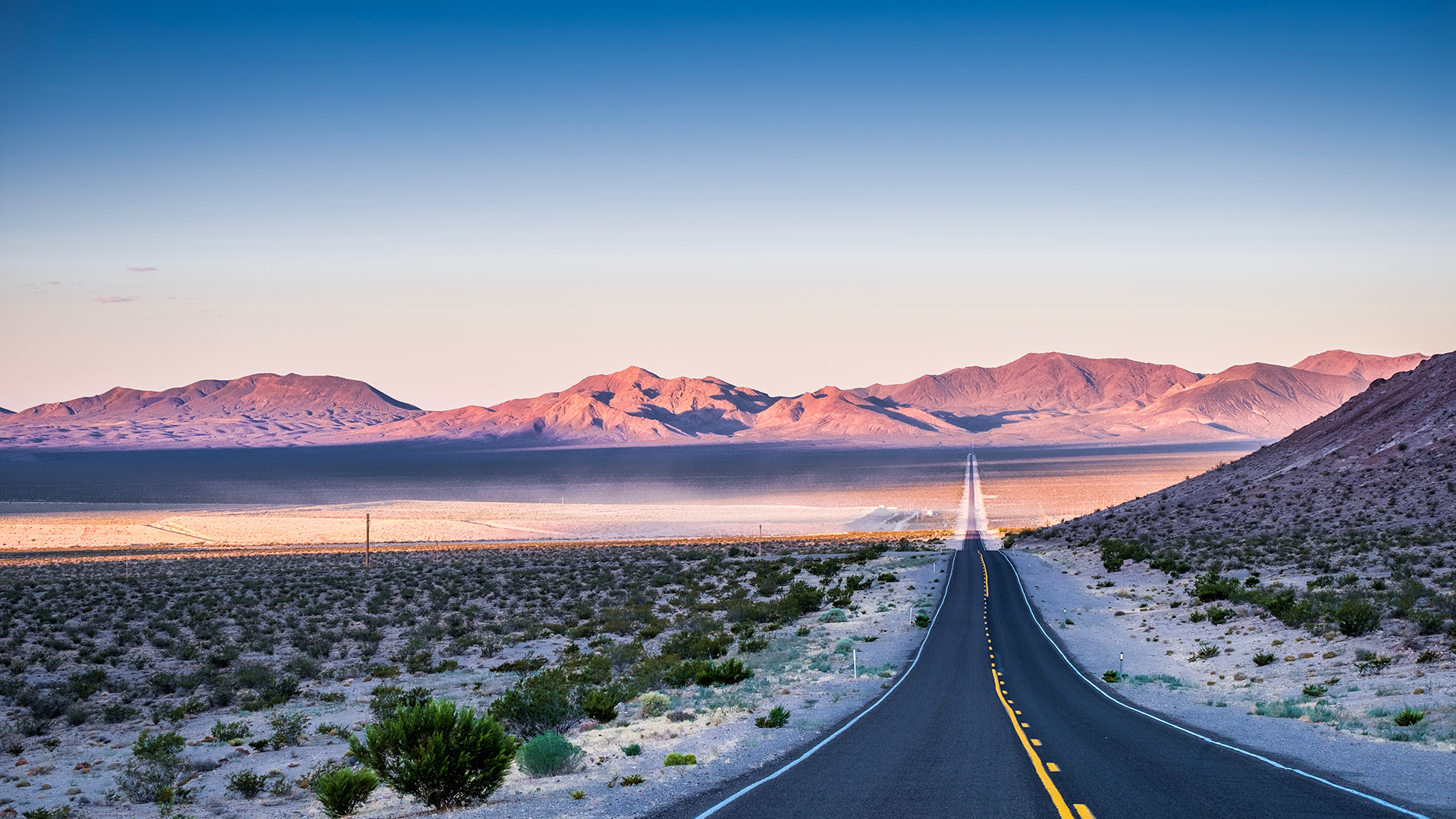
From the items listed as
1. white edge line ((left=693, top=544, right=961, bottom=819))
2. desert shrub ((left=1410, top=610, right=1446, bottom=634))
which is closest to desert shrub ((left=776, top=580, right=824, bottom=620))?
white edge line ((left=693, top=544, right=961, bottom=819))

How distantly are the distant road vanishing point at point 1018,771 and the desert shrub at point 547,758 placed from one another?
2634mm

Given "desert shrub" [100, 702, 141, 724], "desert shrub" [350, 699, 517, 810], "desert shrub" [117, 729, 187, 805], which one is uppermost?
"desert shrub" [350, 699, 517, 810]

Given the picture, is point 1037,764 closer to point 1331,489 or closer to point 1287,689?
point 1287,689

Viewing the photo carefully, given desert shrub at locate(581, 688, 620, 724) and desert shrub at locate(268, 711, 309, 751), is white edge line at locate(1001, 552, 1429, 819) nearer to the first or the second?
desert shrub at locate(581, 688, 620, 724)

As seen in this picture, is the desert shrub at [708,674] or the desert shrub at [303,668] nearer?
the desert shrub at [708,674]

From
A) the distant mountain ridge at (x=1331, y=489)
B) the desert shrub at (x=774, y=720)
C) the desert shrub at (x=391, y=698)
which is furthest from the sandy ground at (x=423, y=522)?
the desert shrub at (x=774, y=720)

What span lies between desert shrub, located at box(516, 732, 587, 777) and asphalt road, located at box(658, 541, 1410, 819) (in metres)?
2.59

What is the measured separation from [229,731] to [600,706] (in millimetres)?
7782

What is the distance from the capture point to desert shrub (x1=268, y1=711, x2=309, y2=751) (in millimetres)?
17328

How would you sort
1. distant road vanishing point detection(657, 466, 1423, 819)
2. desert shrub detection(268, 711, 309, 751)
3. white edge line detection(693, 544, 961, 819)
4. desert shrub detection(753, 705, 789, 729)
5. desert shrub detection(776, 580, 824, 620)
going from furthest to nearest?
desert shrub detection(776, 580, 824, 620) < desert shrub detection(268, 711, 309, 751) < desert shrub detection(753, 705, 789, 729) < white edge line detection(693, 544, 961, 819) < distant road vanishing point detection(657, 466, 1423, 819)

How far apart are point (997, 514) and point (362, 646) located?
305ft

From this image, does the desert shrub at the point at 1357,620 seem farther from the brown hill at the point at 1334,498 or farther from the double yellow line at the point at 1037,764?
the double yellow line at the point at 1037,764

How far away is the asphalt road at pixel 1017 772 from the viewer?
10.6m

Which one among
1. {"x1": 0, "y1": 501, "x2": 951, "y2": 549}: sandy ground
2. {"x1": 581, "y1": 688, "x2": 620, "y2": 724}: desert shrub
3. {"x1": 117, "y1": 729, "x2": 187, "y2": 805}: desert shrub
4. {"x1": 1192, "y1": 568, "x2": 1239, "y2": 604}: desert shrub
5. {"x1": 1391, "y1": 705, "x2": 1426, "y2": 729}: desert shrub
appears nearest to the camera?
{"x1": 117, "y1": 729, "x2": 187, "y2": 805}: desert shrub
